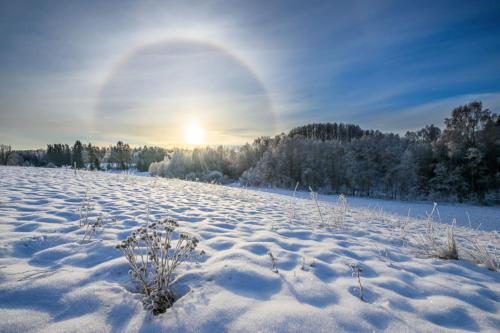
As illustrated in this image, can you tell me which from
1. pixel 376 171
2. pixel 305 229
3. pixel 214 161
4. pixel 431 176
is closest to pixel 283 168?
pixel 376 171

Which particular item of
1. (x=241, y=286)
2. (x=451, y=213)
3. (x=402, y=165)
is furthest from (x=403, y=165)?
(x=241, y=286)

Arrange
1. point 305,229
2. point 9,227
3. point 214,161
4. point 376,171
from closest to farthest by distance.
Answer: point 9,227, point 305,229, point 376,171, point 214,161

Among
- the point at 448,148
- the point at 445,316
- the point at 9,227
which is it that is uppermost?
the point at 448,148

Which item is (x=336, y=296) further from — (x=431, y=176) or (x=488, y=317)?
(x=431, y=176)

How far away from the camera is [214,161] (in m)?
79.6

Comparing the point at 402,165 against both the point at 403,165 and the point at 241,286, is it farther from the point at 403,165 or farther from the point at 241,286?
the point at 241,286

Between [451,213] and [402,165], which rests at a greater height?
[402,165]

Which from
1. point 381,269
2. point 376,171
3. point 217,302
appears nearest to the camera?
point 217,302

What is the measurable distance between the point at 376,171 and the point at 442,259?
4904 cm

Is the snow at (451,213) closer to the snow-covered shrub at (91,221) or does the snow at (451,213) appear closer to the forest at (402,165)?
the snow-covered shrub at (91,221)

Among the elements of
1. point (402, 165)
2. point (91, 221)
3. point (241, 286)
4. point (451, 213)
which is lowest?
point (451, 213)

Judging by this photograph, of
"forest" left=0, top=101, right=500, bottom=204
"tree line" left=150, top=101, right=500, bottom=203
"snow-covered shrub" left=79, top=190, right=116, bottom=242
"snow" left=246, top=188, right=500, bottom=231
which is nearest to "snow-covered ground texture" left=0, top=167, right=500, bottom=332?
"snow-covered shrub" left=79, top=190, right=116, bottom=242

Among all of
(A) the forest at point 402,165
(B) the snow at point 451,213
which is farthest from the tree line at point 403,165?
(B) the snow at point 451,213

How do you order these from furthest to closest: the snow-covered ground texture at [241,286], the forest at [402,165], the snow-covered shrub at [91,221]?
the forest at [402,165]
the snow-covered shrub at [91,221]
the snow-covered ground texture at [241,286]
